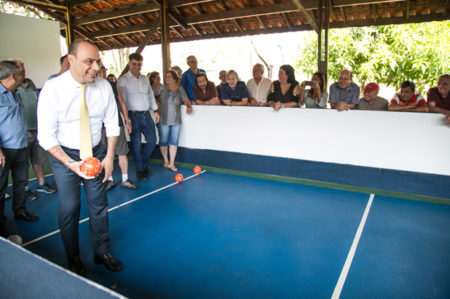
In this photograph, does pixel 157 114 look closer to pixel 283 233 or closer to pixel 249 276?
pixel 283 233

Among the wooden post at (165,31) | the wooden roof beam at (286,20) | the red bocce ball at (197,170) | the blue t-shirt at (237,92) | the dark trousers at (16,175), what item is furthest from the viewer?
the wooden roof beam at (286,20)

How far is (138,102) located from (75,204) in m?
2.82

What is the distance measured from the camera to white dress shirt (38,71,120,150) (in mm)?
2271

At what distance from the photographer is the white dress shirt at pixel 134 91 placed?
16.5 ft

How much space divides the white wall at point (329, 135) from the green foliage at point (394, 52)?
675cm

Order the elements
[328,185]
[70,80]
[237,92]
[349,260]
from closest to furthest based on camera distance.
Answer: [70,80], [349,260], [328,185], [237,92]

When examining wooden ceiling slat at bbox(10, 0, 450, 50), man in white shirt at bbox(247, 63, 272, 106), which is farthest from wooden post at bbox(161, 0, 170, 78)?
man in white shirt at bbox(247, 63, 272, 106)

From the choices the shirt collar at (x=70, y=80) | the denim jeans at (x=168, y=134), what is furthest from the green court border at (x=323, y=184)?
the shirt collar at (x=70, y=80)

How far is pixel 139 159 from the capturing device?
214 inches

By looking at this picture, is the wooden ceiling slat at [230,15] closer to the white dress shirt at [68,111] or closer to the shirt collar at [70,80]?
the white dress shirt at [68,111]

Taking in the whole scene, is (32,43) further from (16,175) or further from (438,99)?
(438,99)

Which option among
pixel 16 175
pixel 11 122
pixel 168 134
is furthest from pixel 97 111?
pixel 168 134

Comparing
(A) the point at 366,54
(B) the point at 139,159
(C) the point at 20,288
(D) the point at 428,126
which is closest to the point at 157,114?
(B) the point at 139,159

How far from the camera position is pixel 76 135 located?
8.02 ft
